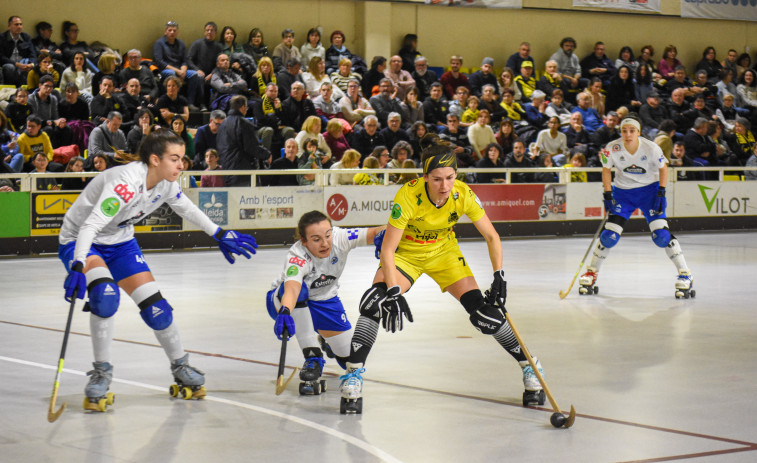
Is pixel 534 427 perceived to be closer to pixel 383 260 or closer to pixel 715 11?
pixel 383 260

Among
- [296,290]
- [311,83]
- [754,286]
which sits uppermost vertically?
[311,83]

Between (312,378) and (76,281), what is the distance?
1561mm

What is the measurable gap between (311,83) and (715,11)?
13596mm

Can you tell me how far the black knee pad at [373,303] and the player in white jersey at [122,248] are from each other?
41.0 inches

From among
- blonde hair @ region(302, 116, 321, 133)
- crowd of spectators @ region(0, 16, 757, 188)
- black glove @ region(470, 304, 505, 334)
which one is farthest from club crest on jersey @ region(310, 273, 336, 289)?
blonde hair @ region(302, 116, 321, 133)

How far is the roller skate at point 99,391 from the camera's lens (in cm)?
601

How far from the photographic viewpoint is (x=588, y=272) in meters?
11.8

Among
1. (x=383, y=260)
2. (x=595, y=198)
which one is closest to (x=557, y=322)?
(x=383, y=260)

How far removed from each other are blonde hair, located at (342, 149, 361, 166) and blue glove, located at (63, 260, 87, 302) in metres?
12.2

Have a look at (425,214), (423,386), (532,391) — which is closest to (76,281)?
(425,214)

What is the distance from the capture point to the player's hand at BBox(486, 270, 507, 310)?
6145 mm

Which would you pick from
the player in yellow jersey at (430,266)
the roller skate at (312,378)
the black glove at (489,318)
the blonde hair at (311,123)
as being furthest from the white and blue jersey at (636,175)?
the blonde hair at (311,123)

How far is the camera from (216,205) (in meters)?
17.0

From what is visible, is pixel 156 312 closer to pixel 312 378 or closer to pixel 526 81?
pixel 312 378
